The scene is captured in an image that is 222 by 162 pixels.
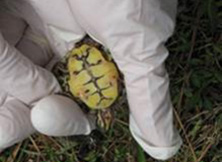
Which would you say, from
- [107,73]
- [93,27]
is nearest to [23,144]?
[107,73]

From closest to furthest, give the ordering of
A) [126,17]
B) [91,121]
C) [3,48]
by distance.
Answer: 1. [126,17]
2. [3,48]
3. [91,121]

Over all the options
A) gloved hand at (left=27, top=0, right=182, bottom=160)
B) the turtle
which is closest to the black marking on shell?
the turtle

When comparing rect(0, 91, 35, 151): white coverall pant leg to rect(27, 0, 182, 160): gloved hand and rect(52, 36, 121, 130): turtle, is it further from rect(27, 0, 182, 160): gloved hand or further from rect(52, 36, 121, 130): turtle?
rect(27, 0, 182, 160): gloved hand

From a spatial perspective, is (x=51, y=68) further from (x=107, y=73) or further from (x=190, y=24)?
(x=190, y=24)

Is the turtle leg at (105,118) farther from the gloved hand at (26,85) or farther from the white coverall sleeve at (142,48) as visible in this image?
the white coverall sleeve at (142,48)

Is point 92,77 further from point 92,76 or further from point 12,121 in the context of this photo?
point 12,121
